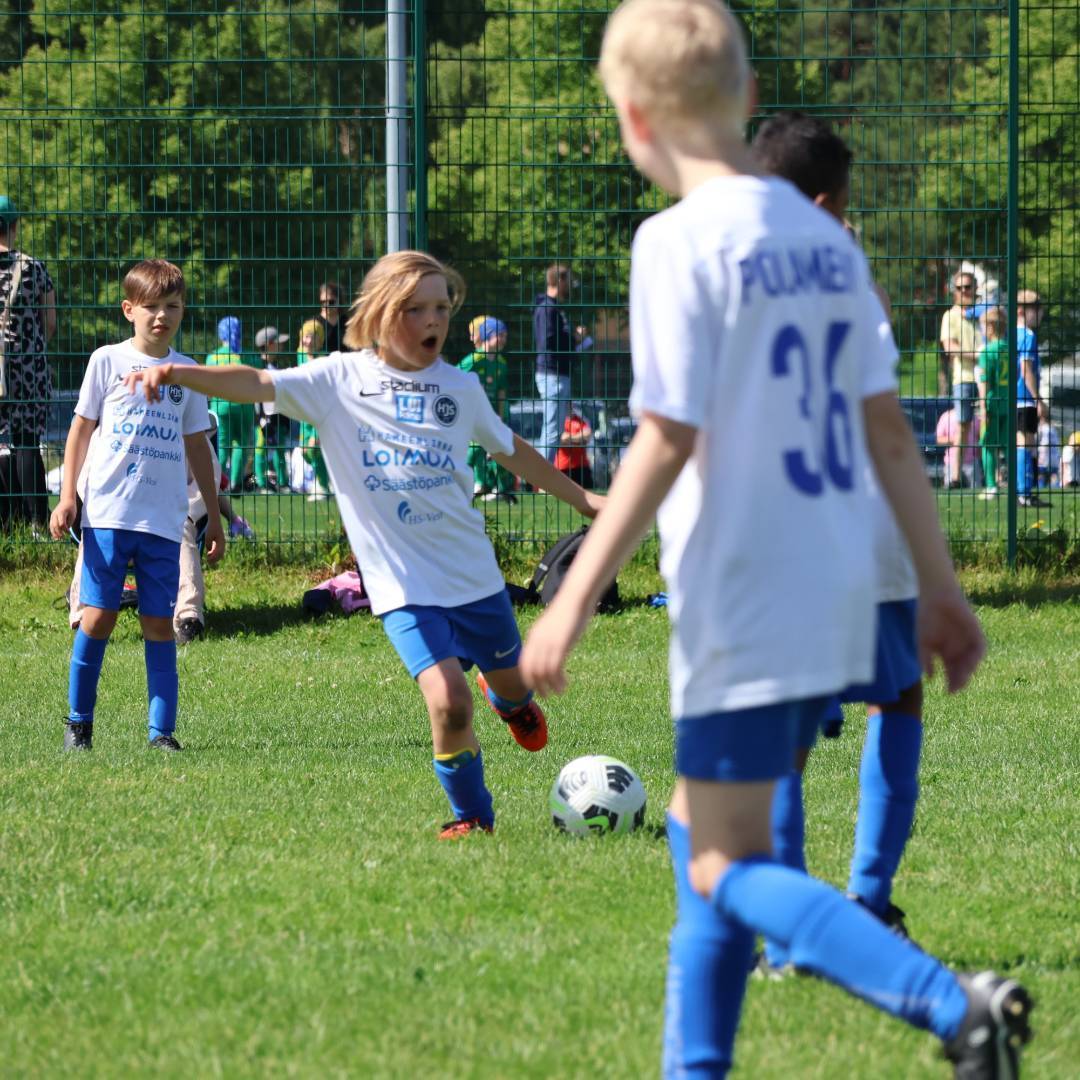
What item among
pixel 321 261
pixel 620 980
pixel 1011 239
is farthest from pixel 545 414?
pixel 620 980

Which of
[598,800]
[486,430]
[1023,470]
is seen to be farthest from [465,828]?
[1023,470]

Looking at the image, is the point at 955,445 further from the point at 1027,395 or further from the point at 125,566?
the point at 125,566

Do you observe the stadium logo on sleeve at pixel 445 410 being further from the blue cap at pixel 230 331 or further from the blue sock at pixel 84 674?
the blue cap at pixel 230 331

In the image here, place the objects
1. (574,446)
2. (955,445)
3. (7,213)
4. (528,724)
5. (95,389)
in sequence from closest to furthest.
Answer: (528,724) → (95,389) → (7,213) → (574,446) → (955,445)

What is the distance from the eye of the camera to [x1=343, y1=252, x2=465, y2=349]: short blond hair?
5148mm

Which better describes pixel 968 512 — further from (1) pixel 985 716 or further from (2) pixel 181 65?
(2) pixel 181 65

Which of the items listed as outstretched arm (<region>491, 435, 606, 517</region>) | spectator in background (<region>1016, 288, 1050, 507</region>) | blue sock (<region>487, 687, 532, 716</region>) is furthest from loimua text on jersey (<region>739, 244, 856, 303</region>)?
spectator in background (<region>1016, 288, 1050, 507</region>)

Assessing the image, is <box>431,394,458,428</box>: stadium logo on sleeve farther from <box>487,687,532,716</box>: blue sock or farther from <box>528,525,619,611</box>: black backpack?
<box>528,525,619,611</box>: black backpack

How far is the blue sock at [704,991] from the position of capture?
107 inches

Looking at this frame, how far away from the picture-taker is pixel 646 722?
7.84 metres

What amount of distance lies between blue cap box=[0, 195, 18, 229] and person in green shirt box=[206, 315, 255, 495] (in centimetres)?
156

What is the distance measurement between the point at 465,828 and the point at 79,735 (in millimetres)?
2649

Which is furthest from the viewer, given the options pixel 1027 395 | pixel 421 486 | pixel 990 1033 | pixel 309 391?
pixel 1027 395

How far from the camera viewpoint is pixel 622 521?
2.57 m
